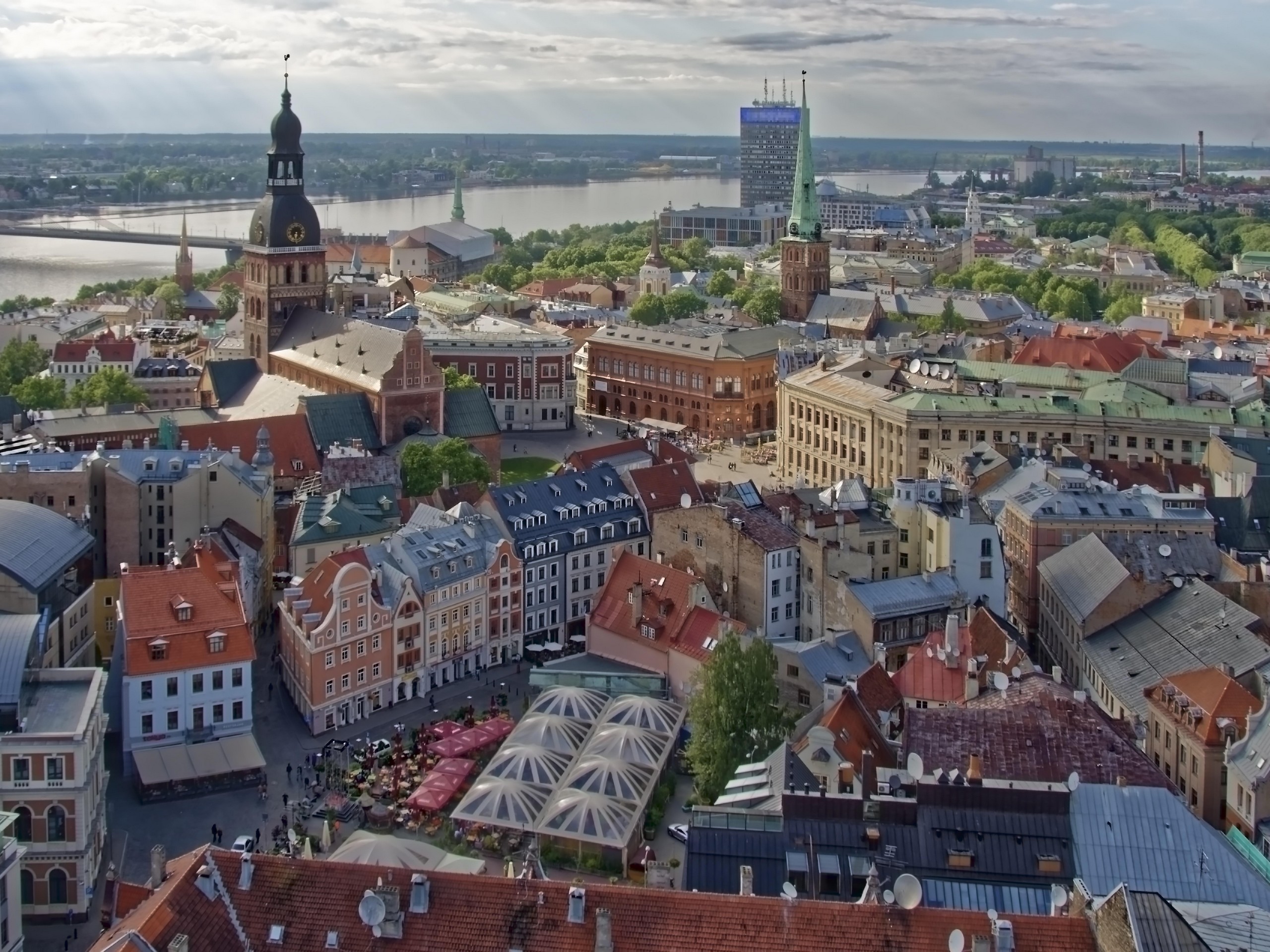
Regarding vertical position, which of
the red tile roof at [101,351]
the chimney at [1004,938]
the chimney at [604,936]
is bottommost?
the chimney at [604,936]

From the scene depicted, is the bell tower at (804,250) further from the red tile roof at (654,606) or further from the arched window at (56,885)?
the arched window at (56,885)

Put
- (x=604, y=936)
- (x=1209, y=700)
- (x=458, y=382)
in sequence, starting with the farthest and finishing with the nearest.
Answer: (x=458, y=382)
(x=1209, y=700)
(x=604, y=936)

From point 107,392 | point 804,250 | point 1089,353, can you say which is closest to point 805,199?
point 804,250

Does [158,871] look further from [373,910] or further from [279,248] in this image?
[279,248]

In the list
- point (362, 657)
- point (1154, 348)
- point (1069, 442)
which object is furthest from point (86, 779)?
point (1154, 348)

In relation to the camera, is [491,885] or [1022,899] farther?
[1022,899]

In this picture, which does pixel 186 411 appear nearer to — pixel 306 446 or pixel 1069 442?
pixel 306 446

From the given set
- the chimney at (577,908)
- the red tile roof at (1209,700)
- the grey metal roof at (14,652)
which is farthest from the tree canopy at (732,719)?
the grey metal roof at (14,652)
